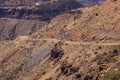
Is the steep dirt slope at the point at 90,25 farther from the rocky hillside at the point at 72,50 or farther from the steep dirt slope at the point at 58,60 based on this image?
the steep dirt slope at the point at 58,60

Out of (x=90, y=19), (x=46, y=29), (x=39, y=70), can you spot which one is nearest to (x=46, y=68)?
(x=39, y=70)

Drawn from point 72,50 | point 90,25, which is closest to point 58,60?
point 72,50

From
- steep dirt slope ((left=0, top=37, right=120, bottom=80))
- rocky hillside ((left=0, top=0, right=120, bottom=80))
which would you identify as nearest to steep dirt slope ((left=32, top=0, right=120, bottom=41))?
rocky hillside ((left=0, top=0, right=120, bottom=80))

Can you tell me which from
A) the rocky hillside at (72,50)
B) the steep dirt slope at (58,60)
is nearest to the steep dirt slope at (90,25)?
the rocky hillside at (72,50)

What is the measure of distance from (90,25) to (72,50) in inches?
623

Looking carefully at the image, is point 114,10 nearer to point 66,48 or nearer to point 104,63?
point 66,48

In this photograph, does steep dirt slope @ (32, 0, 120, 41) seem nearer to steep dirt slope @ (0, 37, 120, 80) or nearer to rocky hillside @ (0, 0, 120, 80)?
rocky hillside @ (0, 0, 120, 80)

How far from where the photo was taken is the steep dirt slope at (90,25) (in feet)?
412

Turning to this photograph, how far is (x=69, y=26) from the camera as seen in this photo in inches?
5910

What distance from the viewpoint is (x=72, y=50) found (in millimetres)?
124188

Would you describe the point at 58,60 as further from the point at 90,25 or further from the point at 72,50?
the point at 90,25

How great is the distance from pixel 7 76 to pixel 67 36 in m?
21.3

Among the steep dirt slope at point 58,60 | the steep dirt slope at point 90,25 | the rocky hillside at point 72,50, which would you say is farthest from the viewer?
the steep dirt slope at point 90,25

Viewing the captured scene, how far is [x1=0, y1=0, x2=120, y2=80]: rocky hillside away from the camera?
350 feet
